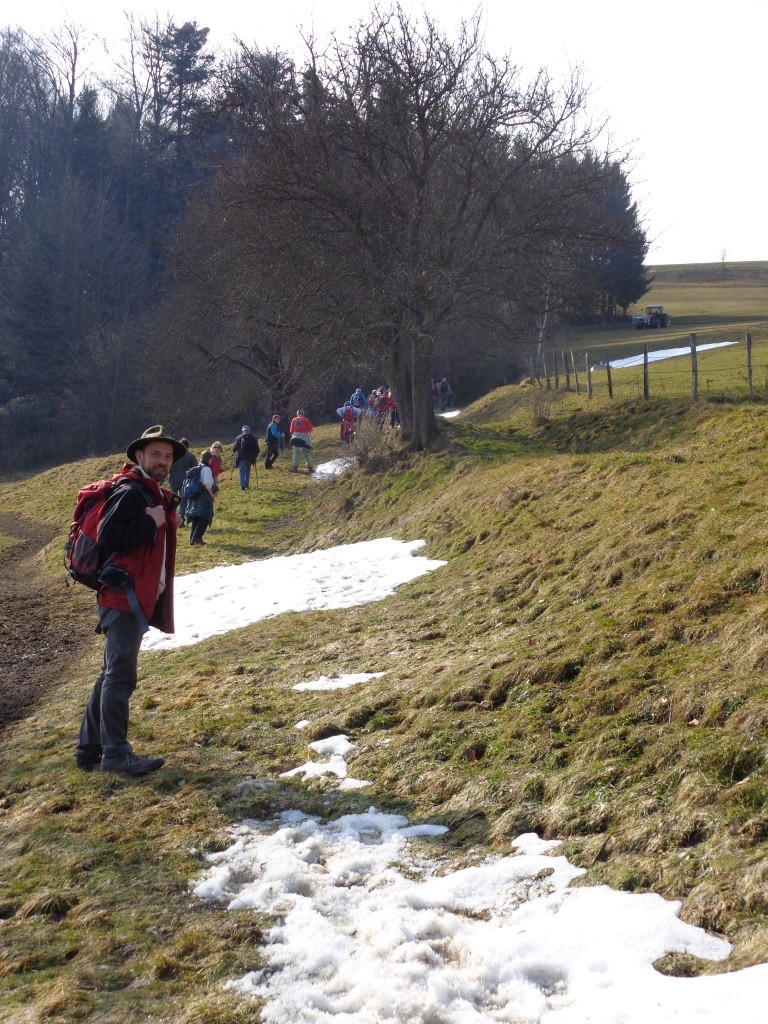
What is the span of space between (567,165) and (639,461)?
12892 millimetres

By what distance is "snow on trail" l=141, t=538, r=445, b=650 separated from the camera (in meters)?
12.9

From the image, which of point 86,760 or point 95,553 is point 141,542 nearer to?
point 95,553

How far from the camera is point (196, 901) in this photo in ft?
15.9

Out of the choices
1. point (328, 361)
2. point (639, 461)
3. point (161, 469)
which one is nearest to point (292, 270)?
point (328, 361)

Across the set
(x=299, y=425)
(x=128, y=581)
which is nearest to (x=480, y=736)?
(x=128, y=581)

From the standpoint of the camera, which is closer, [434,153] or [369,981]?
[369,981]

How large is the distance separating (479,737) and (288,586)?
27.2ft

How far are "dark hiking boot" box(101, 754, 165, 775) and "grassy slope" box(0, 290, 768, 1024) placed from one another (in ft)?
0.45

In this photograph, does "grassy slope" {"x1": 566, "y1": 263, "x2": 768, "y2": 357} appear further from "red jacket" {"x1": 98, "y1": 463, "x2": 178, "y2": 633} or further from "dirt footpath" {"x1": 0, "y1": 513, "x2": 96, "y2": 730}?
"red jacket" {"x1": 98, "y1": 463, "x2": 178, "y2": 633}

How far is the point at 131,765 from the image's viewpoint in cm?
679

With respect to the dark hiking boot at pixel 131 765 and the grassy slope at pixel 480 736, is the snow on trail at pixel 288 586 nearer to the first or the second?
the grassy slope at pixel 480 736

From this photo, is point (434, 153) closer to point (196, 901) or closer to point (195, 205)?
point (196, 901)

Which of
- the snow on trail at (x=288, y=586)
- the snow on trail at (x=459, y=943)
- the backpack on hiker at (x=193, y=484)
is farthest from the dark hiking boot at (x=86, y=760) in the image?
the backpack on hiker at (x=193, y=484)

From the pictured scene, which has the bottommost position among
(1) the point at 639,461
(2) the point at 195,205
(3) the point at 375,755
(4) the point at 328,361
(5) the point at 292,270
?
(3) the point at 375,755
